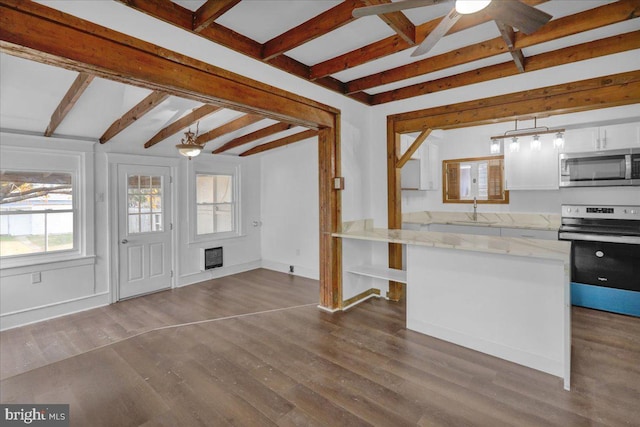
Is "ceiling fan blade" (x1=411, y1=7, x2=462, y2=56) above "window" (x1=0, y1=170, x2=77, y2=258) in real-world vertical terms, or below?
above

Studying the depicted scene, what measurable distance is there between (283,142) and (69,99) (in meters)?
3.13

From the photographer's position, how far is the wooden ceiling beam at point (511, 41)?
2.29 m

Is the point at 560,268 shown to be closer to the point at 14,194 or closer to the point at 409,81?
the point at 409,81

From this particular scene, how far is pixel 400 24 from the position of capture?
231 centimetres

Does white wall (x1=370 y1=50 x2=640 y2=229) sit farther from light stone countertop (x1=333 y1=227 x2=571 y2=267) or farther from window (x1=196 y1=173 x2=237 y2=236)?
window (x1=196 y1=173 x2=237 y2=236)

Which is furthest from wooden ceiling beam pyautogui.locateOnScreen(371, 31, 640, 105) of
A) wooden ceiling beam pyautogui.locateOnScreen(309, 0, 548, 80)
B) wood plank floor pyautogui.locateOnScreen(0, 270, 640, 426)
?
wood plank floor pyautogui.locateOnScreen(0, 270, 640, 426)

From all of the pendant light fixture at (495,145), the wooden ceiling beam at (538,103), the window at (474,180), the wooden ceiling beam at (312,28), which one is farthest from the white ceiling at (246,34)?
the window at (474,180)

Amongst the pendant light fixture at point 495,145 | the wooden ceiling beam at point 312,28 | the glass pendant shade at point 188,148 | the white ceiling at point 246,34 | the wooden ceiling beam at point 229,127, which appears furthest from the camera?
the pendant light fixture at point 495,145

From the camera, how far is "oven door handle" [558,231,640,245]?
3.62 metres

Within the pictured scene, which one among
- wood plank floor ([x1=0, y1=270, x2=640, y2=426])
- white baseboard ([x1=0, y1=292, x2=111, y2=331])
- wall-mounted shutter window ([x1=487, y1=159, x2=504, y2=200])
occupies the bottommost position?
wood plank floor ([x1=0, y1=270, x2=640, y2=426])

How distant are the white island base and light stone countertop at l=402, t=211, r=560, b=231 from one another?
85.9 inches

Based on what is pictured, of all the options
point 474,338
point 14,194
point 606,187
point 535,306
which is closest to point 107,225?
point 14,194

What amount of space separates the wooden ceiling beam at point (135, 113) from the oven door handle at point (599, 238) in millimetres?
4847

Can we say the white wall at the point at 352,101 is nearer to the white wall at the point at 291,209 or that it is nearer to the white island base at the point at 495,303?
the white wall at the point at 291,209
